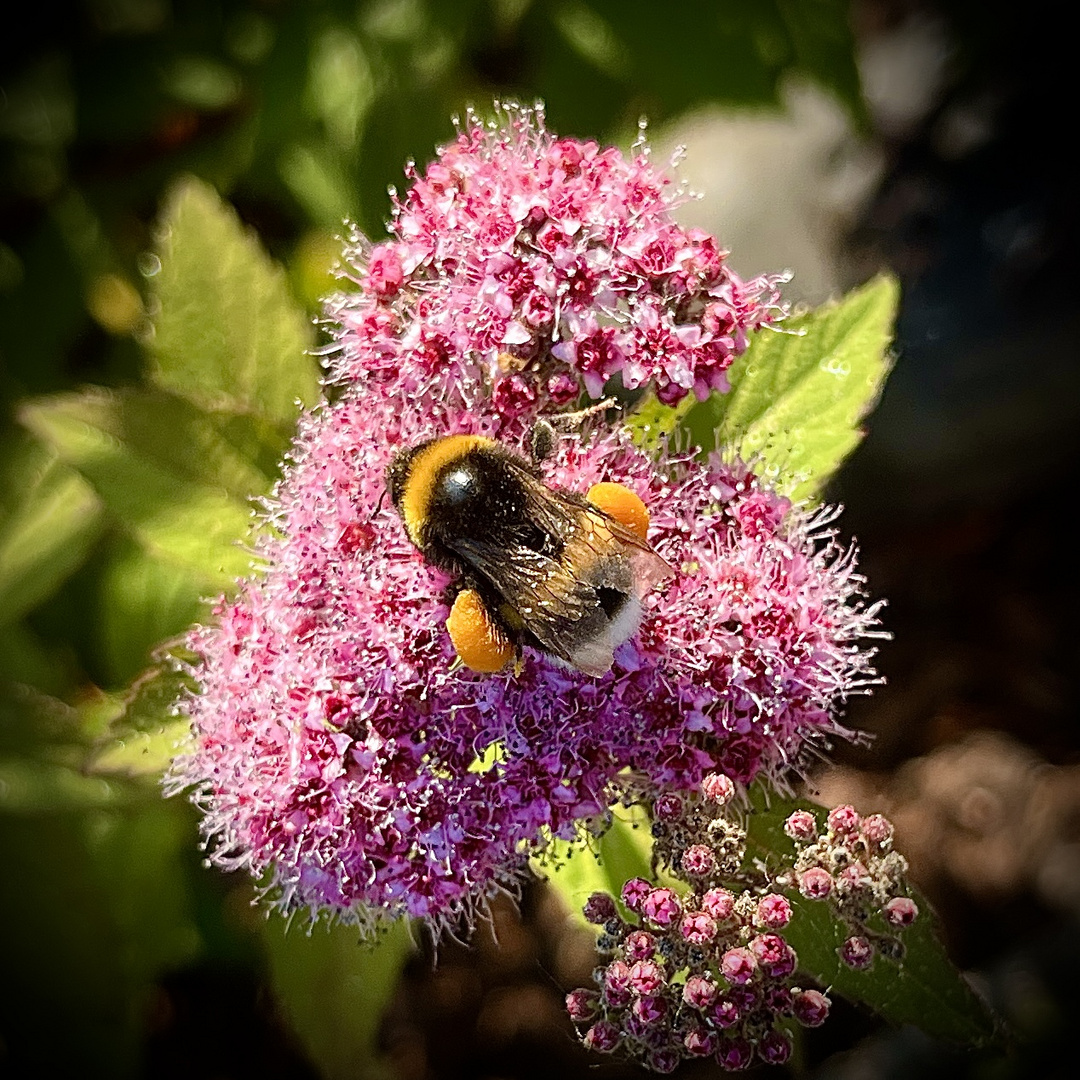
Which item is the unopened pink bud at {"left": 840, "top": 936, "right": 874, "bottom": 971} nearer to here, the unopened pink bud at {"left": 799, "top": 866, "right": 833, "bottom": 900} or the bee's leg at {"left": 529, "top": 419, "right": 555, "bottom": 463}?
the unopened pink bud at {"left": 799, "top": 866, "right": 833, "bottom": 900}

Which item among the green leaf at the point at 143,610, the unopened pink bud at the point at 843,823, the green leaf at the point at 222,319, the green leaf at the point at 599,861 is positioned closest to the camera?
the unopened pink bud at the point at 843,823

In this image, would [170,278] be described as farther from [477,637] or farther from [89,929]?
[89,929]

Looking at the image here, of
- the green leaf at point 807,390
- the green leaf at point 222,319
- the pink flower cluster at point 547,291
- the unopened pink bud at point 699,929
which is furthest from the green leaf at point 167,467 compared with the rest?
the unopened pink bud at point 699,929

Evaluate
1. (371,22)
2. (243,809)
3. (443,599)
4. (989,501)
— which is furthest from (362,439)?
(989,501)

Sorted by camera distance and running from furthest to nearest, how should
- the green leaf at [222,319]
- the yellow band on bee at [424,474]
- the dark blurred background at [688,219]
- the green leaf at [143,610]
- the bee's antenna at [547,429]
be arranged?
the dark blurred background at [688,219]
the green leaf at [143,610]
the green leaf at [222,319]
the bee's antenna at [547,429]
the yellow band on bee at [424,474]

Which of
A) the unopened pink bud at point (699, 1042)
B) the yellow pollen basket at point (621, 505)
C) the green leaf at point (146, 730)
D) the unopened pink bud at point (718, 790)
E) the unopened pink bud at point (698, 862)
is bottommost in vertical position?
the unopened pink bud at point (699, 1042)

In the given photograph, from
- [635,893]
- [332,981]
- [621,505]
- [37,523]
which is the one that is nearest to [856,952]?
[635,893]

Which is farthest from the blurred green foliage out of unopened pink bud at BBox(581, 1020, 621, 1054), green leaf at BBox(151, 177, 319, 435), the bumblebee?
unopened pink bud at BBox(581, 1020, 621, 1054)

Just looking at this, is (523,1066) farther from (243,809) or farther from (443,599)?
(443,599)

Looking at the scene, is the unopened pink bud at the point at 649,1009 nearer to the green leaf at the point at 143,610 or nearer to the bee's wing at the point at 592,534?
the bee's wing at the point at 592,534
